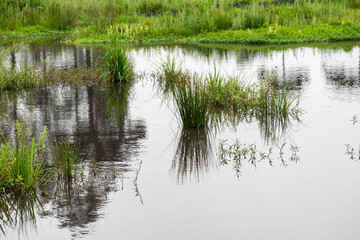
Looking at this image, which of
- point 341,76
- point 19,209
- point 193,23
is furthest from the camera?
point 193,23

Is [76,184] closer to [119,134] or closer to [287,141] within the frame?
[119,134]

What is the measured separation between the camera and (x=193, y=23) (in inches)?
1065

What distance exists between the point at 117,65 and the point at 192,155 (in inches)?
267

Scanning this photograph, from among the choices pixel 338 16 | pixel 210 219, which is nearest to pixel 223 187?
→ pixel 210 219

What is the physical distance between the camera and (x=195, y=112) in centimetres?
982

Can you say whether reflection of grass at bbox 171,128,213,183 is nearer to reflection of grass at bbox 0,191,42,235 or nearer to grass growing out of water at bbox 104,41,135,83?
reflection of grass at bbox 0,191,42,235

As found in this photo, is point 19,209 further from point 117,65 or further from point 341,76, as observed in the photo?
point 341,76

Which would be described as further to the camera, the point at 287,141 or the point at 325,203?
the point at 287,141

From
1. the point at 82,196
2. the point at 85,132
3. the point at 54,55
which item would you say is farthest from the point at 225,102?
the point at 54,55

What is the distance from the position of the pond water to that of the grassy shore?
35.8 ft

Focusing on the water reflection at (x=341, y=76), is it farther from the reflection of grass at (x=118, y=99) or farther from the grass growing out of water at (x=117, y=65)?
the grass growing out of water at (x=117, y=65)

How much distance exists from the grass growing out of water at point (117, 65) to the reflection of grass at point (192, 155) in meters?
5.12

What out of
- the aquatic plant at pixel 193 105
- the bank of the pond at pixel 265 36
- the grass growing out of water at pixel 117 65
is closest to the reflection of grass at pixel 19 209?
the aquatic plant at pixel 193 105

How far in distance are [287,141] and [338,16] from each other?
18.8 m
